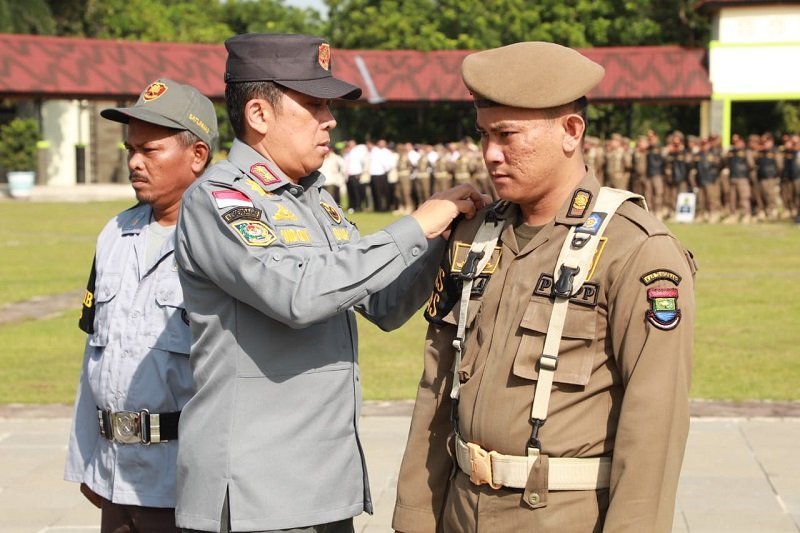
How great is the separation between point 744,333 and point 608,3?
121 ft

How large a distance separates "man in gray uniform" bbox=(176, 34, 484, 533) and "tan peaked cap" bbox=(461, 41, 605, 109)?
1.18ft

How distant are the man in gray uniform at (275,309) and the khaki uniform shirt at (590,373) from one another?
28 centimetres

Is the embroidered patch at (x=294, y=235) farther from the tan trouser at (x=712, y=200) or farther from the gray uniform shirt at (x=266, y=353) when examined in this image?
the tan trouser at (x=712, y=200)

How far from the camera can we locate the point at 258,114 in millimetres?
3273

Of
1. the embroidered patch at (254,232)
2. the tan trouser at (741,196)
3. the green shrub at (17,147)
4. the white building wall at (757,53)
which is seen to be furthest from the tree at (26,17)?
the embroidered patch at (254,232)

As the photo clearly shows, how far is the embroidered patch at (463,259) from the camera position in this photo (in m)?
3.01

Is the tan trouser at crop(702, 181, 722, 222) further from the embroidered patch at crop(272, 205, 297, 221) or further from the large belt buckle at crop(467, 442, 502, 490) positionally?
the large belt buckle at crop(467, 442, 502, 490)

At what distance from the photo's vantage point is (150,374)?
12.3 feet

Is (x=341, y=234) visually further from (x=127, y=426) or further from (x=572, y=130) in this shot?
(x=127, y=426)

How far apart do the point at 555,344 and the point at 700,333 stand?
9.33 metres

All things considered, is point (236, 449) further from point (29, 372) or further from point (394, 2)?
point (394, 2)

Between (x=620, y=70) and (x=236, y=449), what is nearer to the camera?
(x=236, y=449)

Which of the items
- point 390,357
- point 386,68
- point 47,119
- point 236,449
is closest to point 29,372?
point 390,357

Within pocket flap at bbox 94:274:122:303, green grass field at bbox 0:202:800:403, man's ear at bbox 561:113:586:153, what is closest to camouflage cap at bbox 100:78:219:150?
pocket flap at bbox 94:274:122:303
